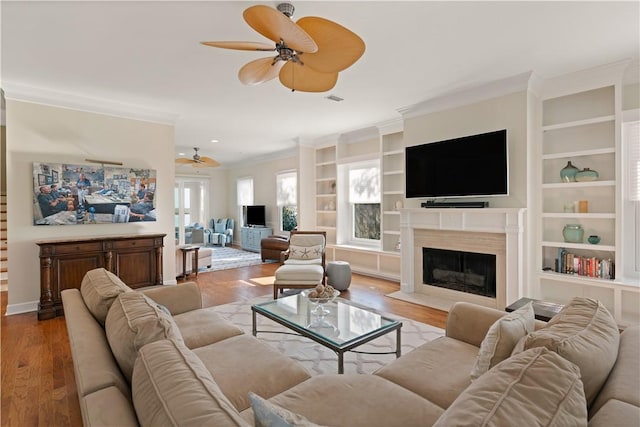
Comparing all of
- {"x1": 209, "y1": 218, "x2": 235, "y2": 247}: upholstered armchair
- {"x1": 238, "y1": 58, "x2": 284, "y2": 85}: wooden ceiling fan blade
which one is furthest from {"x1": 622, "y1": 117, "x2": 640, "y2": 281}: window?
{"x1": 209, "y1": 218, "x2": 235, "y2": 247}: upholstered armchair

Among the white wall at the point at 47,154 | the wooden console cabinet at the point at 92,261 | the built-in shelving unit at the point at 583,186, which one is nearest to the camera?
the built-in shelving unit at the point at 583,186

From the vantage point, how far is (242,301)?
4387mm

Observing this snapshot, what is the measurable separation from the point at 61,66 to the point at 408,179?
170 inches

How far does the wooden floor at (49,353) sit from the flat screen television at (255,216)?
12.5ft

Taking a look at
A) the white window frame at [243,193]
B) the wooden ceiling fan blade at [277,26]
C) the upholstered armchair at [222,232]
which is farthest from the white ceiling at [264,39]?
the upholstered armchair at [222,232]

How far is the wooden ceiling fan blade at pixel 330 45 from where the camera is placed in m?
1.83

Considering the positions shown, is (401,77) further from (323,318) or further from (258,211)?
(258,211)

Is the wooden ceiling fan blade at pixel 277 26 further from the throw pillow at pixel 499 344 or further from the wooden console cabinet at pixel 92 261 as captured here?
the wooden console cabinet at pixel 92 261

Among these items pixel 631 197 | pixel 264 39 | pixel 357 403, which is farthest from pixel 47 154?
pixel 631 197

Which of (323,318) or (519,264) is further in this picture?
(519,264)

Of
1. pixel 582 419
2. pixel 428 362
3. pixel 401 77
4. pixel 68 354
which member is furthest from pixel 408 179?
pixel 68 354

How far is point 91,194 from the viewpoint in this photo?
4.30 meters

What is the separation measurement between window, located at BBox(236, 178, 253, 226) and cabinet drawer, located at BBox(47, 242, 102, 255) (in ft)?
19.3

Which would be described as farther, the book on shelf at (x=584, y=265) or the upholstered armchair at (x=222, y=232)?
the upholstered armchair at (x=222, y=232)
